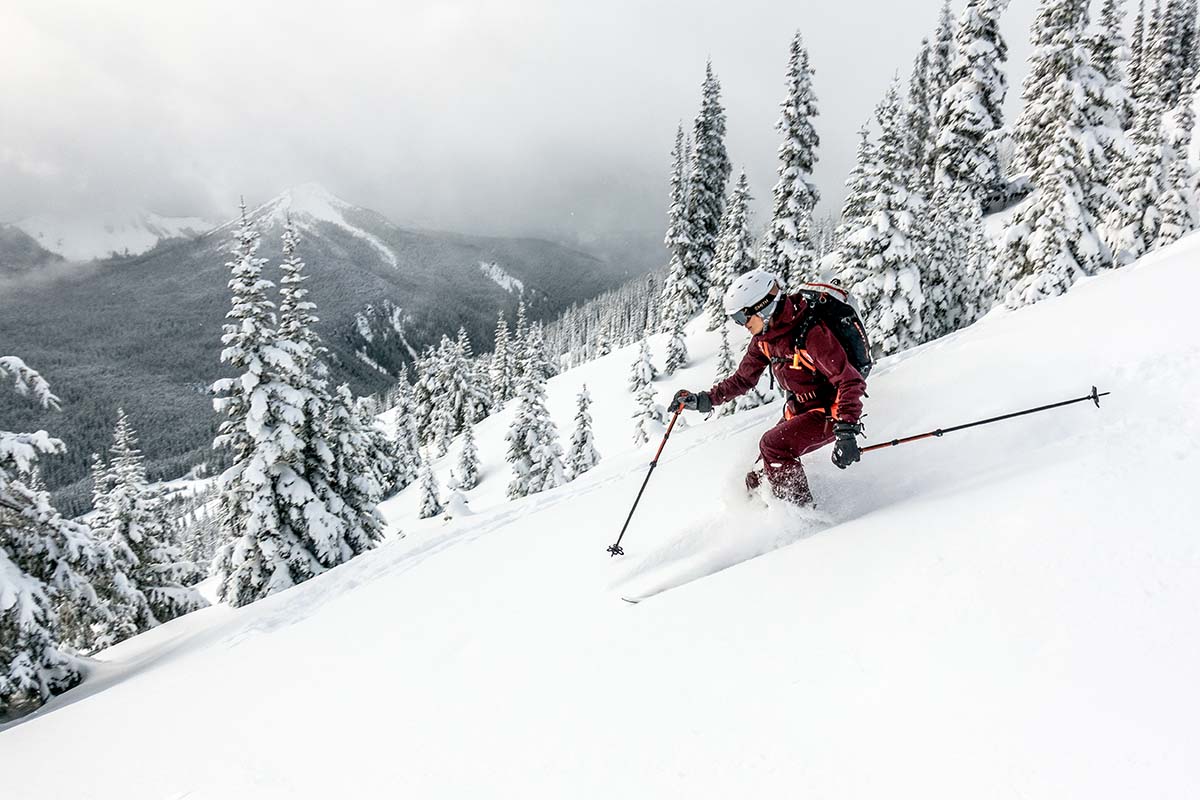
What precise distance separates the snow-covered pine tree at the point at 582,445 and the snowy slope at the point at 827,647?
88.2 ft

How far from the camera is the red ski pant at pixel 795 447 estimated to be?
5215 millimetres

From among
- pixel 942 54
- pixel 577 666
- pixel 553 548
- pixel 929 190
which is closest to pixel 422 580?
pixel 553 548

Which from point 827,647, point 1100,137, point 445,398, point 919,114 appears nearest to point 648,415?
point 1100,137

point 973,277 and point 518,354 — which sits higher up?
point 518,354

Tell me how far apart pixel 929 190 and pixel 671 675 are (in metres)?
42.8

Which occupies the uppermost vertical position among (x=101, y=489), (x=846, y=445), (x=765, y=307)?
(x=101, y=489)

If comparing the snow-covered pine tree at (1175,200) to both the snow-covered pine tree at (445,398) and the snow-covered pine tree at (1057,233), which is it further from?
the snow-covered pine tree at (445,398)

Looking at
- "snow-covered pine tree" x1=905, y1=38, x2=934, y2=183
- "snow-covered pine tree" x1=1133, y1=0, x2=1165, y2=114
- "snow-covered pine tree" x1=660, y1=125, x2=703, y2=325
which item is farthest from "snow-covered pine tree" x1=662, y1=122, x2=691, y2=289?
"snow-covered pine tree" x1=1133, y1=0, x2=1165, y2=114

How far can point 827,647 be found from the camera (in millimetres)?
3264

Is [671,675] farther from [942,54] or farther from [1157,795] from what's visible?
[942,54]

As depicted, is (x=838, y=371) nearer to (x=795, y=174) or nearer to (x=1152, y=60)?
(x=795, y=174)

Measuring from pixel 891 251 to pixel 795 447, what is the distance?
21.6 meters

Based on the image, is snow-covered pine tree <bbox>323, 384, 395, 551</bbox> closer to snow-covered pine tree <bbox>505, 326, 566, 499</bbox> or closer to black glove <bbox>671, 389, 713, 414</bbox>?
snow-covered pine tree <bbox>505, 326, 566, 499</bbox>

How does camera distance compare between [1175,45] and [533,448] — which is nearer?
[533,448]
